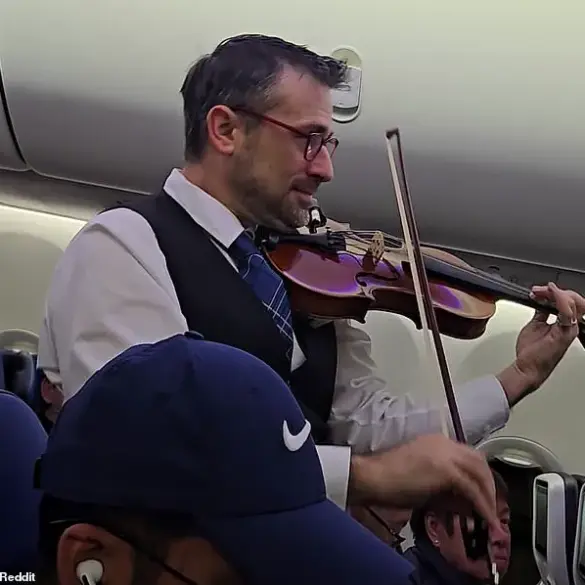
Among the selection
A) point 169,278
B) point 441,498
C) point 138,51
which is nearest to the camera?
point 441,498

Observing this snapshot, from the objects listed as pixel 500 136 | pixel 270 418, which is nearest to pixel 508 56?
pixel 500 136

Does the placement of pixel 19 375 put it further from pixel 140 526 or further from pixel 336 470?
pixel 140 526

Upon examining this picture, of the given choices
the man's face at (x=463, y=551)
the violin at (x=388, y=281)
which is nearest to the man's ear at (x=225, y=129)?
the violin at (x=388, y=281)

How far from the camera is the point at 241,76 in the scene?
42.1 inches

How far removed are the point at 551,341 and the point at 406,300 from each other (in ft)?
0.59

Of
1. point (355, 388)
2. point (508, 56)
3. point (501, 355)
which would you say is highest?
point (508, 56)

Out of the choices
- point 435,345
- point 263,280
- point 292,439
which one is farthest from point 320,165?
point 292,439

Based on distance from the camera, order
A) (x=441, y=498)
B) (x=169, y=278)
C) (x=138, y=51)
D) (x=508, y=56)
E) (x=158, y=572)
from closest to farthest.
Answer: (x=158, y=572)
(x=441, y=498)
(x=169, y=278)
(x=508, y=56)
(x=138, y=51)

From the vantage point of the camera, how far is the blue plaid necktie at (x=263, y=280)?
1.04 metres

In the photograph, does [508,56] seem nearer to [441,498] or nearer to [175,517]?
[441,498]

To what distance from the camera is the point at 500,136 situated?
1440 millimetres

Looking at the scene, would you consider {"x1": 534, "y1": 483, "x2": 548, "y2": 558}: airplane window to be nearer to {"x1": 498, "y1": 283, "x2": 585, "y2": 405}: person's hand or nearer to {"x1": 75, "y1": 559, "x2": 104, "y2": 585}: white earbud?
{"x1": 498, "y1": 283, "x2": 585, "y2": 405}: person's hand

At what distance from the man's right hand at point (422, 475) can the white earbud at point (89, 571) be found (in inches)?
14.6

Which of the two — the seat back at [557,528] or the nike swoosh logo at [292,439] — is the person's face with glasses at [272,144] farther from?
the nike swoosh logo at [292,439]
